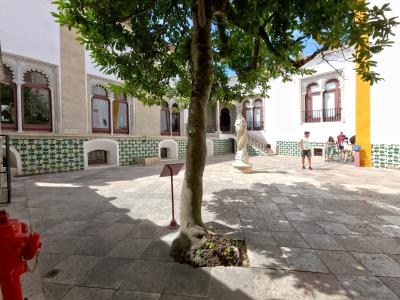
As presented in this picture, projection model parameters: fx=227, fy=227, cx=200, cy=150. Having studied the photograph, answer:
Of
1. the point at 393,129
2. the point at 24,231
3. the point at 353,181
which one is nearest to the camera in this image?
the point at 24,231

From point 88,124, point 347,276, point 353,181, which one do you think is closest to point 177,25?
point 347,276

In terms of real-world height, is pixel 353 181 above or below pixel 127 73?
below

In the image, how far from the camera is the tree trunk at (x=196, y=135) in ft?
9.44

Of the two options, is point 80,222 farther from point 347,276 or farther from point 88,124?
point 88,124

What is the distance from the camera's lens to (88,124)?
10.9 meters

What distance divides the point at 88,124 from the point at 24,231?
10.4m

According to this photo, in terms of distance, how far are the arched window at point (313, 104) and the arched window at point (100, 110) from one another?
13243 mm

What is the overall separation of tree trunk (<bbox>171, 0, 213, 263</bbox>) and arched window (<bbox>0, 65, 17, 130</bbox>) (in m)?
9.07

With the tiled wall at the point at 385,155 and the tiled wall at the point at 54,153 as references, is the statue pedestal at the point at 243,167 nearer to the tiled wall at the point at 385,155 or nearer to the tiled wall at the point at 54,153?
the tiled wall at the point at 385,155

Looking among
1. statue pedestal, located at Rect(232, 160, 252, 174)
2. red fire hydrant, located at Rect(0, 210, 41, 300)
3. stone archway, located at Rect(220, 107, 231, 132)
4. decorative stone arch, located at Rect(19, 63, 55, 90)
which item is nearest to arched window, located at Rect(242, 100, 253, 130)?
stone archway, located at Rect(220, 107, 231, 132)

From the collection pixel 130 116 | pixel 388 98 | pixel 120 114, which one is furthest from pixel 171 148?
pixel 388 98

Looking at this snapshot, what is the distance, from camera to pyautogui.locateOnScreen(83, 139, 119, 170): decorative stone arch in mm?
10734

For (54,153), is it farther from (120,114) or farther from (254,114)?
(254,114)

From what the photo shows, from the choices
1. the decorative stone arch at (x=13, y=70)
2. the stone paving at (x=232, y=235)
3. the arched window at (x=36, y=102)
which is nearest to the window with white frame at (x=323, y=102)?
the stone paving at (x=232, y=235)
